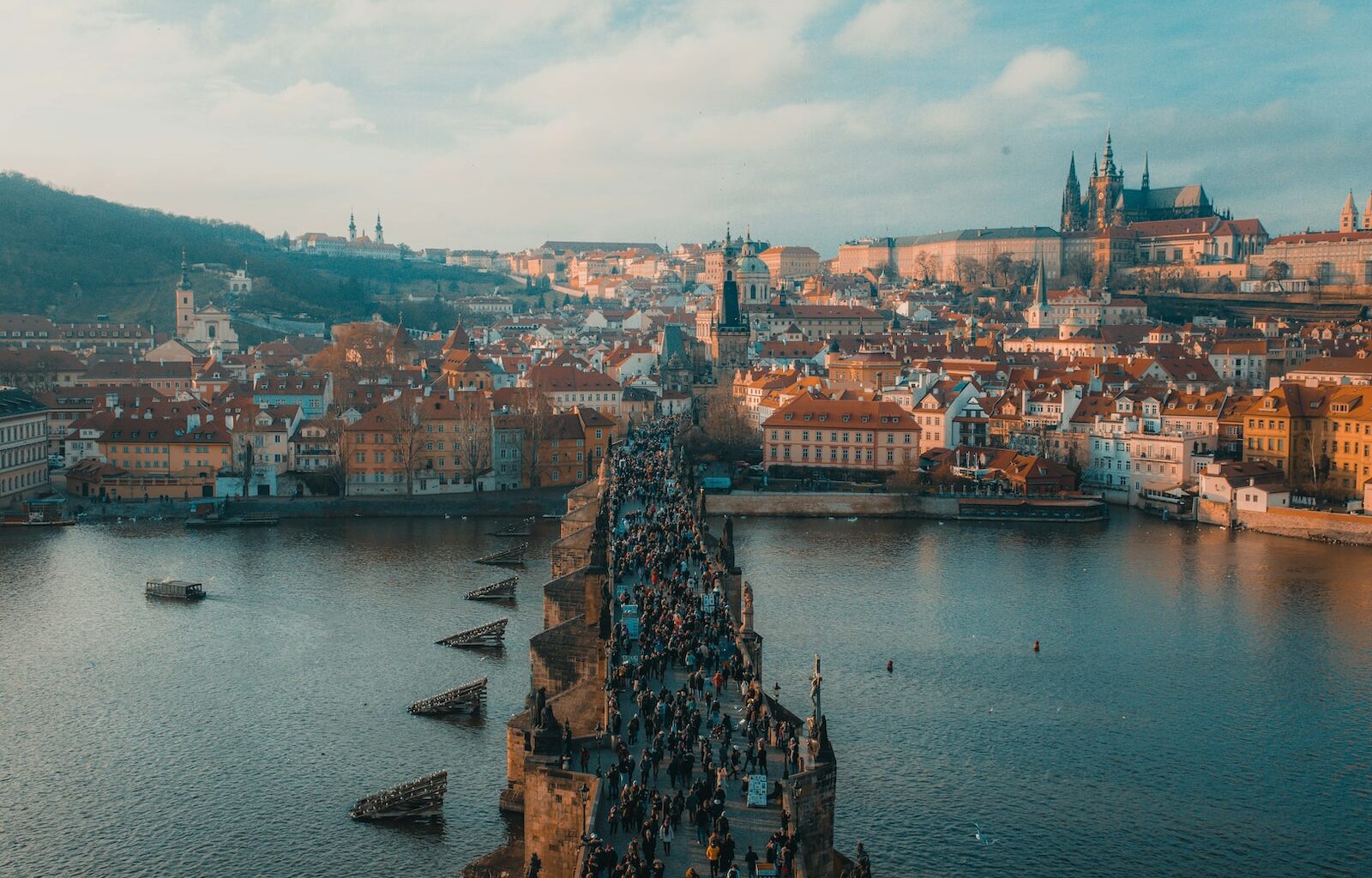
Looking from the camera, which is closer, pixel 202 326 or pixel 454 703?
pixel 454 703

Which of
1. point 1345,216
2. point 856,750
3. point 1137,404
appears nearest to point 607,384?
point 1137,404

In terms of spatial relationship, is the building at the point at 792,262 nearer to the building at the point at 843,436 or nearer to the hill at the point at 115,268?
the hill at the point at 115,268

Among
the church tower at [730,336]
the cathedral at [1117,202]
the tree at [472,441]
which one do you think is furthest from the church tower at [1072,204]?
the tree at [472,441]

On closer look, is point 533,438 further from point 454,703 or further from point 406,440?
point 454,703

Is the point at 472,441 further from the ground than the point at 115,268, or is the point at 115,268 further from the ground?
the point at 115,268

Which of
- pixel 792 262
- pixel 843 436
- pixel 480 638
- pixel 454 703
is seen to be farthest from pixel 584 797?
pixel 792 262

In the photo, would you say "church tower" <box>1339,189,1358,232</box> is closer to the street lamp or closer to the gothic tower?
the gothic tower

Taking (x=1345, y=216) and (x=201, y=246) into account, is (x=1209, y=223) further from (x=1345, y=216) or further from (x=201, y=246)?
(x=201, y=246)

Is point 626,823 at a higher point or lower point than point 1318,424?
lower
